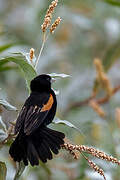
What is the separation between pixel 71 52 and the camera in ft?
18.4

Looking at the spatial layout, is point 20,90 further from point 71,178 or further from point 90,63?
point 71,178

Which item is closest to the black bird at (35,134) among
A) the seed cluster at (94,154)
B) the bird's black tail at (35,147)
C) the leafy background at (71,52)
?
the bird's black tail at (35,147)

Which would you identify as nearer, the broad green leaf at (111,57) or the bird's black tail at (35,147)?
the bird's black tail at (35,147)

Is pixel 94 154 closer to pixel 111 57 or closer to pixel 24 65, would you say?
pixel 24 65

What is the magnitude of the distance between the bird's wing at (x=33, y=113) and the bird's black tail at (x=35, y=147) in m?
0.04

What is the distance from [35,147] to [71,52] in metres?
3.37

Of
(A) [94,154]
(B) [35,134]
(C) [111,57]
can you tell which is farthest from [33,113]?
(C) [111,57]

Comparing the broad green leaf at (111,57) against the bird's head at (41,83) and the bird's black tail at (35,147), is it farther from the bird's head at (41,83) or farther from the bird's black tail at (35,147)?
the bird's black tail at (35,147)

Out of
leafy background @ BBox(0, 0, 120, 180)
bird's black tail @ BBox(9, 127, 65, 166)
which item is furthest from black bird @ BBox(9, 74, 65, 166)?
leafy background @ BBox(0, 0, 120, 180)

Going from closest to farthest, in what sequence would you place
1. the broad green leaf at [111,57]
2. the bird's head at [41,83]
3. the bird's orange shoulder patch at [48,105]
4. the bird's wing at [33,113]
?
the bird's wing at [33,113]
the bird's orange shoulder patch at [48,105]
the bird's head at [41,83]
the broad green leaf at [111,57]

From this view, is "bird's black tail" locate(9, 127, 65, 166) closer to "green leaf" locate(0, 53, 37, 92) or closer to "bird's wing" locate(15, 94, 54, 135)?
"bird's wing" locate(15, 94, 54, 135)

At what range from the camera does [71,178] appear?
3711mm

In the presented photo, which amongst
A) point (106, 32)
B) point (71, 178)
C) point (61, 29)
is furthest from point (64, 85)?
point (71, 178)

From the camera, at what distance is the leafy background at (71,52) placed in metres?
4.11
